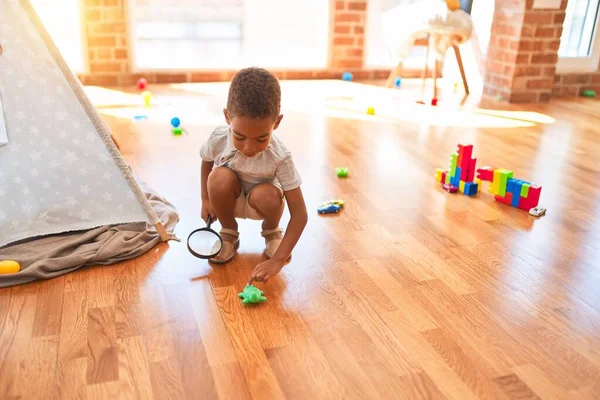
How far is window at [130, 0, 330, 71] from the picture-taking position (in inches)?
188

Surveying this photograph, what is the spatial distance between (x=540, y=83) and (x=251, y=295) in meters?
3.37

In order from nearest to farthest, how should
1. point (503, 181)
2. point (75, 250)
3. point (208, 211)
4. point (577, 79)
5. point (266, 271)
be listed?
point (266, 271), point (75, 250), point (208, 211), point (503, 181), point (577, 79)

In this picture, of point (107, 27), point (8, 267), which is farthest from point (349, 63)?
point (8, 267)

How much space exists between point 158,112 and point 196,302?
2211mm

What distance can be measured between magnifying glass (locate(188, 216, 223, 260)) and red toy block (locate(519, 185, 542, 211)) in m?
1.14

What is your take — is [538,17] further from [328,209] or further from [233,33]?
[328,209]

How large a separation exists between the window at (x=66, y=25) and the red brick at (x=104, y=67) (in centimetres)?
7

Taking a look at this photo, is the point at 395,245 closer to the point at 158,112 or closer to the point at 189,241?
the point at 189,241

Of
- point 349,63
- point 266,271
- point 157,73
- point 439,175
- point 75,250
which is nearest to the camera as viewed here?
point 266,271

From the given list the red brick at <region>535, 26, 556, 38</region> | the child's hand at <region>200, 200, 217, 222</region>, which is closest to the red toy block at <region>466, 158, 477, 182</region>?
the child's hand at <region>200, 200, 217, 222</region>

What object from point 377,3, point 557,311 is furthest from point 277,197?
point 377,3

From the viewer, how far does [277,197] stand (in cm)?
172

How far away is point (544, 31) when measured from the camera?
4023 mm

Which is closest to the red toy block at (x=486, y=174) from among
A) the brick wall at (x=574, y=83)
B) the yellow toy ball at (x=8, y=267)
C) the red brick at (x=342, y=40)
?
the yellow toy ball at (x=8, y=267)
